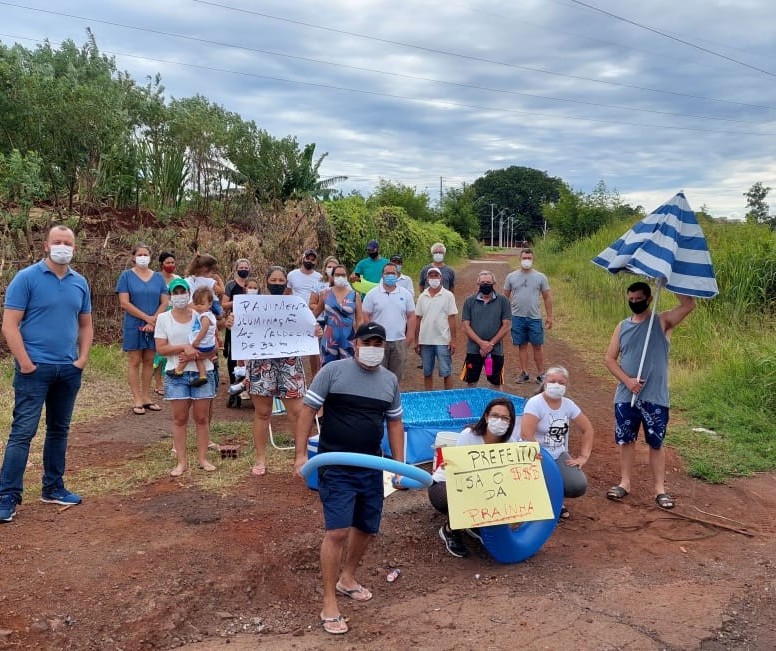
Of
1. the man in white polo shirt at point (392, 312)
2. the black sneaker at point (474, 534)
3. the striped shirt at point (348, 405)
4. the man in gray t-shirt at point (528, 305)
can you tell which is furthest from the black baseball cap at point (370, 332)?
the man in gray t-shirt at point (528, 305)

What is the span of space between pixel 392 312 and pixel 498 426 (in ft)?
11.0

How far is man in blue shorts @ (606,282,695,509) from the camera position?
5848 millimetres

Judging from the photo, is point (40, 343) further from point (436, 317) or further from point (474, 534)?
point (436, 317)

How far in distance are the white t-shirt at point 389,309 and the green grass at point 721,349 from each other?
327 centimetres

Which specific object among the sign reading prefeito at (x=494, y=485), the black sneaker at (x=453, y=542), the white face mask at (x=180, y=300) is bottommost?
the black sneaker at (x=453, y=542)

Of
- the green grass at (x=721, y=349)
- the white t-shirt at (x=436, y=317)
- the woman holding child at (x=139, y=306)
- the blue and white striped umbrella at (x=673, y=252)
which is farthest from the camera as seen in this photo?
the white t-shirt at (x=436, y=317)

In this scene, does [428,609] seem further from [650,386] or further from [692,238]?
[692,238]

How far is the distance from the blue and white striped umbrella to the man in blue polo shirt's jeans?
4365 mm

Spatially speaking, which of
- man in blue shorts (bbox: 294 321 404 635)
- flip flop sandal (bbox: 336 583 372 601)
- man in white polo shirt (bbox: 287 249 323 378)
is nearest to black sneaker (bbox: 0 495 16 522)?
man in blue shorts (bbox: 294 321 404 635)

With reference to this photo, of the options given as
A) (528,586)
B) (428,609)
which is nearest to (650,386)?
(528,586)

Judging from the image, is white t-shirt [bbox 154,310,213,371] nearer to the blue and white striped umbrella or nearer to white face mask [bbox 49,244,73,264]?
white face mask [bbox 49,244,73,264]

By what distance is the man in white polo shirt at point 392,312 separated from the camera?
7.94 m

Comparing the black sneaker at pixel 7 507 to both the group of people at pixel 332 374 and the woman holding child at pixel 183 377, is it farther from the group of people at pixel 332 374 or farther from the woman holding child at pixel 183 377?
the woman holding child at pixel 183 377

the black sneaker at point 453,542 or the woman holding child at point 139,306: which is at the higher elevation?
the woman holding child at point 139,306
